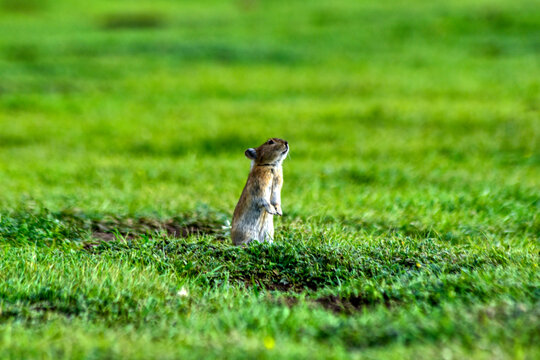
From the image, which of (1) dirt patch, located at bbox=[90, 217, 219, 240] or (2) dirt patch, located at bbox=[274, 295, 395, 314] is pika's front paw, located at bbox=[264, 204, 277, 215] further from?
(1) dirt patch, located at bbox=[90, 217, 219, 240]

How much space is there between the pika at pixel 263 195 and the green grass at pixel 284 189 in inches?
9.2

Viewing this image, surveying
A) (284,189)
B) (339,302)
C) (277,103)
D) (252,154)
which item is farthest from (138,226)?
(277,103)

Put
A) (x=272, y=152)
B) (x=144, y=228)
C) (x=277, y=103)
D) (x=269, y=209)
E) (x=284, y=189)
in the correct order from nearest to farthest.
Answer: (x=269, y=209)
(x=272, y=152)
(x=144, y=228)
(x=284, y=189)
(x=277, y=103)

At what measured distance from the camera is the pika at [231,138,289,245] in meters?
6.01

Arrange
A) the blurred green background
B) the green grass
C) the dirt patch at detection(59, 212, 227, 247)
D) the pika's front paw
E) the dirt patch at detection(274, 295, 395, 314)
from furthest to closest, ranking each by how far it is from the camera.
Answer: the blurred green background → the dirt patch at detection(59, 212, 227, 247) → the pika's front paw → the dirt patch at detection(274, 295, 395, 314) → the green grass

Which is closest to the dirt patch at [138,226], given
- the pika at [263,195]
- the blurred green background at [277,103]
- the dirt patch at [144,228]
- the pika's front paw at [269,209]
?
the dirt patch at [144,228]

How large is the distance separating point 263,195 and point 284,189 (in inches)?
146

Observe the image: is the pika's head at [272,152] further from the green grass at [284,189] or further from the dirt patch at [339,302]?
the dirt patch at [339,302]

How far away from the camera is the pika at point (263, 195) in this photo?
6012 millimetres

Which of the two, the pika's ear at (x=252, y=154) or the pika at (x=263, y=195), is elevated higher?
the pika's ear at (x=252, y=154)

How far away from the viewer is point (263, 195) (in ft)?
19.6

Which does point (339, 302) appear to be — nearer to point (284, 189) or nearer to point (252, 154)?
point (252, 154)

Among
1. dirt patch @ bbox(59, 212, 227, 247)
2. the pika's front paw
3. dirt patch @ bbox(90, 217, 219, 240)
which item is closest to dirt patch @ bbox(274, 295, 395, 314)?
the pika's front paw

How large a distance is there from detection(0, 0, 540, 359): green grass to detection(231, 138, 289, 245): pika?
0.23 meters
